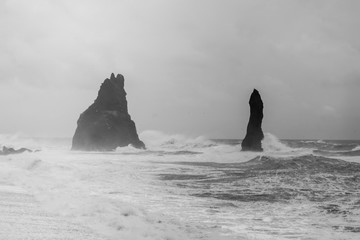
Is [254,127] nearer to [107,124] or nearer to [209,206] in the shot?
[107,124]

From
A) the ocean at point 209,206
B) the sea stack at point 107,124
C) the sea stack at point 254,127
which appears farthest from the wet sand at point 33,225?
the sea stack at point 107,124

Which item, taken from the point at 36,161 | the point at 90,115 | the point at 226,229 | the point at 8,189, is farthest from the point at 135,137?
the point at 226,229

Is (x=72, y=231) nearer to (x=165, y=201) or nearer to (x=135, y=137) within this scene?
(x=165, y=201)

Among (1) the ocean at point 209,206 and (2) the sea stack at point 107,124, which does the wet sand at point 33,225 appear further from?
(2) the sea stack at point 107,124

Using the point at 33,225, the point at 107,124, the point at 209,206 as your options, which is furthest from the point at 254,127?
the point at 33,225

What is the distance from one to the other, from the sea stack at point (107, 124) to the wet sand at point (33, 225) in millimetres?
57452

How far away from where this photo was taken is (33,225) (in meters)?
6.82

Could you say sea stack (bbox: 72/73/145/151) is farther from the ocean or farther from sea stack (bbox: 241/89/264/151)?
the ocean

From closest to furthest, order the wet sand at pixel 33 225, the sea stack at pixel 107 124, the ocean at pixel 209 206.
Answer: the wet sand at pixel 33 225, the ocean at pixel 209 206, the sea stack at pixel 107 124

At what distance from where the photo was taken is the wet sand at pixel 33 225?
6.06 metres

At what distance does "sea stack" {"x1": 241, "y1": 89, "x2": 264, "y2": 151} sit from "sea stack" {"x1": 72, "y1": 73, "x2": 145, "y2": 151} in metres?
21.7

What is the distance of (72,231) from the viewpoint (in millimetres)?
6520

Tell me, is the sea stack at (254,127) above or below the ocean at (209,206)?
above

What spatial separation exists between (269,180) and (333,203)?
5.86 m
